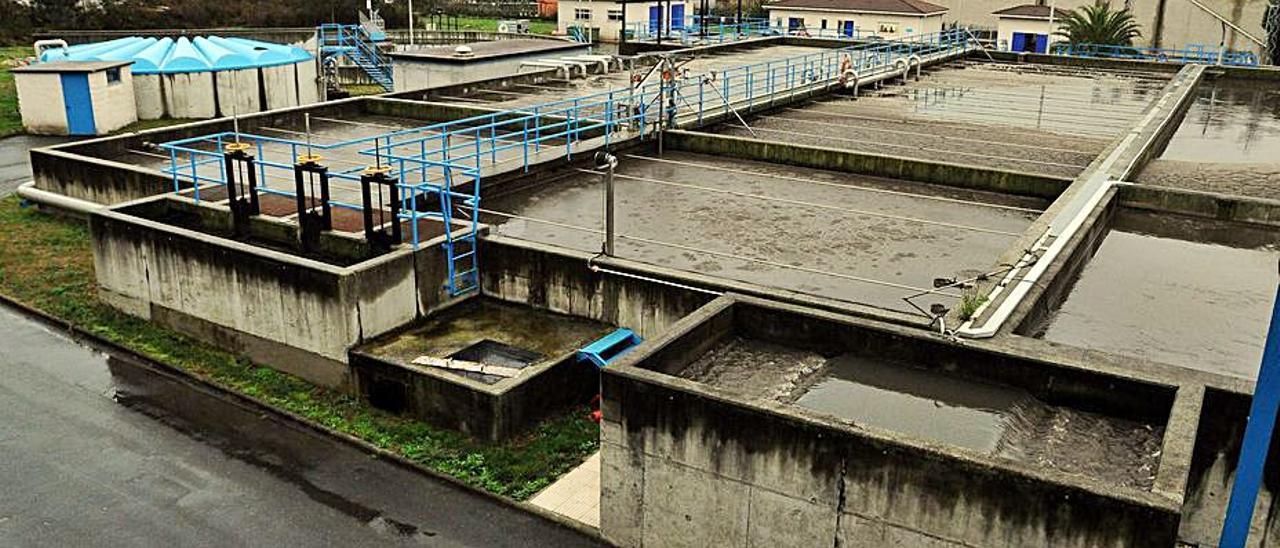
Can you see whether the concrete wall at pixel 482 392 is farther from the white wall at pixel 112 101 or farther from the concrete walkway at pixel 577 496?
the white wall at pixel 112 101

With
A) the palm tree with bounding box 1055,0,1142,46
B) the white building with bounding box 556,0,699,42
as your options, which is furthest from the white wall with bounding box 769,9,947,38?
the white building with bounding box 556,0,699,42

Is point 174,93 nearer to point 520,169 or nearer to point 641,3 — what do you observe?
point 520,169

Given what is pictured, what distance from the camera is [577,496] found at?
10.0m

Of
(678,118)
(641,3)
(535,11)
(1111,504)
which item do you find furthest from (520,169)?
(535,11)

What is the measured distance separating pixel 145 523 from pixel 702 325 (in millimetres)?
5502

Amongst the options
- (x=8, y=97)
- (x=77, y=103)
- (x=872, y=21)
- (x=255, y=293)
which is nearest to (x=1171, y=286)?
(x=255, y=293)

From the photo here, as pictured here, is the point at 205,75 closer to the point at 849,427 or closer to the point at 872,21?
the point at 849,427

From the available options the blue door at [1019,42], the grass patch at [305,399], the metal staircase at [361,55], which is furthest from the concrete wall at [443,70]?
the blue door at [1019,42]

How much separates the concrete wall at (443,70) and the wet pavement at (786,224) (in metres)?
13.6

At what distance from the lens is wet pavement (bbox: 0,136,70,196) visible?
72.1 feet

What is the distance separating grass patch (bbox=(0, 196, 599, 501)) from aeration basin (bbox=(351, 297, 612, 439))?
21 centimetres

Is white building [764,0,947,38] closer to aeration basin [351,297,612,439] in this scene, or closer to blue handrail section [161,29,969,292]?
blue handrail section [161,29,969,292]

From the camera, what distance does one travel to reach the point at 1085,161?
67.2ft

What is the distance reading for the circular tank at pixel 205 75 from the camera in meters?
29.0
